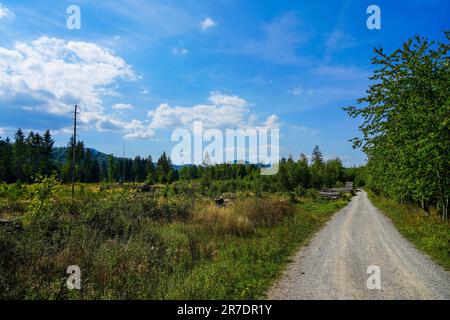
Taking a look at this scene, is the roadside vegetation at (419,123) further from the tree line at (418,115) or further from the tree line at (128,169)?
the tree line at (128,169)

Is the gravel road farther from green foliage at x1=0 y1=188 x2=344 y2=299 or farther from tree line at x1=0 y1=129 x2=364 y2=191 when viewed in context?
tree line at x1=0 y1=129 x2=364 y2=191

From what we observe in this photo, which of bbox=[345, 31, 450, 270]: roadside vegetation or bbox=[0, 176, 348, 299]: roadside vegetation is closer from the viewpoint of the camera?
bbox=[0, 176, 348, 299]: roadside vegetation

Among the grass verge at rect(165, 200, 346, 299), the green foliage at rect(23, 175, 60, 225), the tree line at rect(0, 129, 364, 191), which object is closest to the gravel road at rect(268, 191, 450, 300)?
the grass verge at rect(165, 200, 346, 299)

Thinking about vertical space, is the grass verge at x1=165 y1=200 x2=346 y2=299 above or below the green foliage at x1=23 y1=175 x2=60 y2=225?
below

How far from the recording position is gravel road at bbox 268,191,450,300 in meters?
6.34

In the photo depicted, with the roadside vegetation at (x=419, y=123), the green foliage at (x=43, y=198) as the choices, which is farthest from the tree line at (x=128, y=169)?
the green foliage at (x=43, y=198)

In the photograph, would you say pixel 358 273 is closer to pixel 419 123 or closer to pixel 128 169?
pixel 419 123

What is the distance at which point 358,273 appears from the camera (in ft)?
25.7

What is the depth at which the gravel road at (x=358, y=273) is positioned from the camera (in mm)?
6340

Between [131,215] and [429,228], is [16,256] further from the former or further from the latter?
[429,228]

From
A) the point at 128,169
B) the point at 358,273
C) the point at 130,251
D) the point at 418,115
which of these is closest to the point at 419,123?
the point at 418,115

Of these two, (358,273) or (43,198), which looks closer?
(358,273)

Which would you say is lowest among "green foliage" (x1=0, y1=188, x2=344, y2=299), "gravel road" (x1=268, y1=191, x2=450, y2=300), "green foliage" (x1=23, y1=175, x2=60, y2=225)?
"gravel road" (x1=268, y1=191, x2=450, y2=300)

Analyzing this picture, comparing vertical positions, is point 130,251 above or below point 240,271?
above
